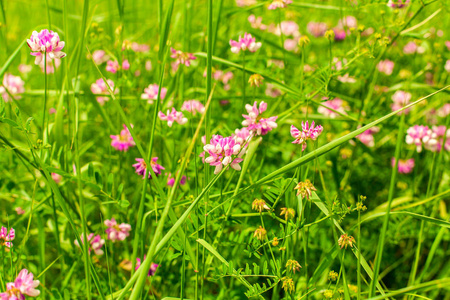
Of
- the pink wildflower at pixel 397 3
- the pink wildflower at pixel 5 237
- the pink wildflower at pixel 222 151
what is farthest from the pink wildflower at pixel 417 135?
the pink wildflower at pixel 5 237

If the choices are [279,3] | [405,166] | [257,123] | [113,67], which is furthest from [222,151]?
[405,166]

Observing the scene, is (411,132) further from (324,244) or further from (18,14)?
(18,14)

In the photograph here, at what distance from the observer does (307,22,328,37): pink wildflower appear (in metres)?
2.71

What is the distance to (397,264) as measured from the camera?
1.62m

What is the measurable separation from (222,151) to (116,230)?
57 cm

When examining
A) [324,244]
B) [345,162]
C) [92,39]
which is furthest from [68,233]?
[345,162]

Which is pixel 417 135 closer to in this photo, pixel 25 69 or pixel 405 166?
pixel 405 166

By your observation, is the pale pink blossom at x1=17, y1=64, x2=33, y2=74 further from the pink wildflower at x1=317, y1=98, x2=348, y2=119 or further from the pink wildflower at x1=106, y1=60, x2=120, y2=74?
the pink wildflower at x1=317, y1=98, x2=348, y2=119

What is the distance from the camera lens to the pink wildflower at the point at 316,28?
2.71 metres

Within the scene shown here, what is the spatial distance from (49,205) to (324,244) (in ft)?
3.27

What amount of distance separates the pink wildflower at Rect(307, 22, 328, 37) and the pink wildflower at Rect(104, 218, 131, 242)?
186 centimetres

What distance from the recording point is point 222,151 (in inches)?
41.8

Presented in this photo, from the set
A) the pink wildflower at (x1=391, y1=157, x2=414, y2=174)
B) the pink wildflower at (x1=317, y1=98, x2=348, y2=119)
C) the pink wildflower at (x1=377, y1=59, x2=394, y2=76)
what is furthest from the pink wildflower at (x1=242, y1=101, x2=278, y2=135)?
the pink wildflower at (x1=377, y1=59, x2=394, y2=76)

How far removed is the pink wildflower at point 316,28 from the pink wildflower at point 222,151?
1835 millimetres
